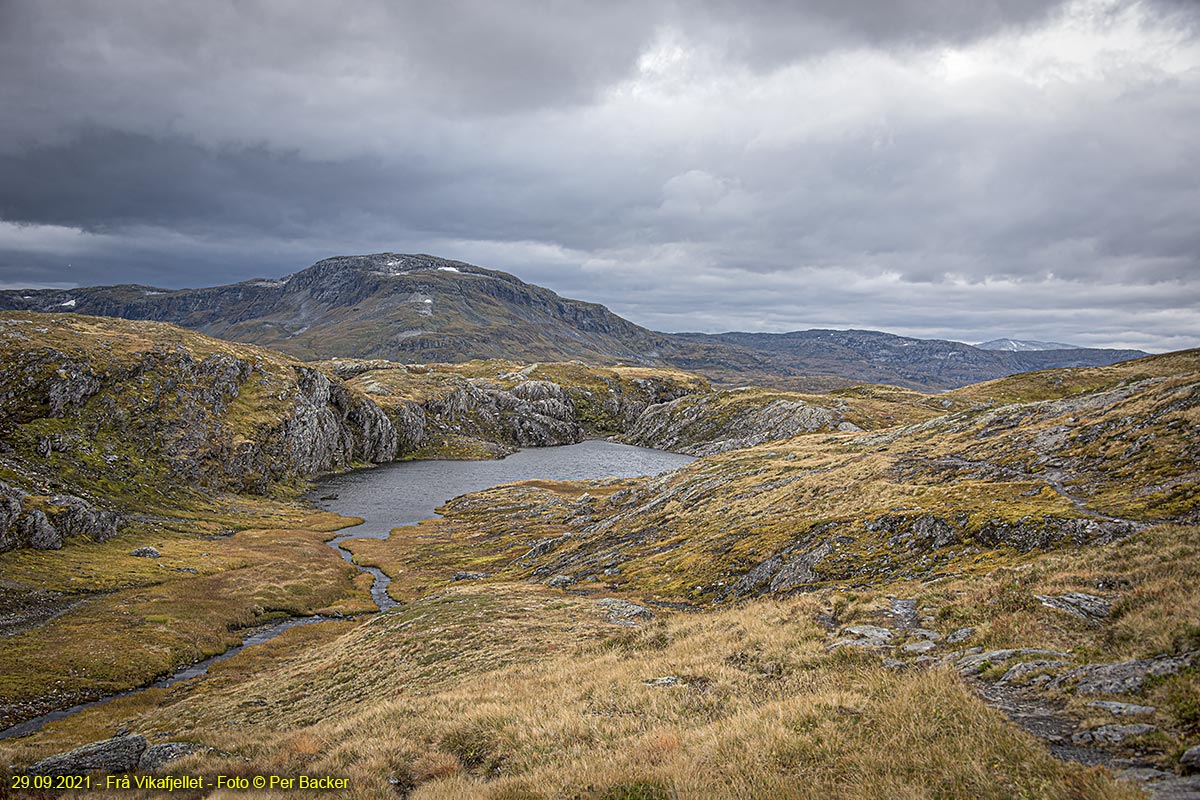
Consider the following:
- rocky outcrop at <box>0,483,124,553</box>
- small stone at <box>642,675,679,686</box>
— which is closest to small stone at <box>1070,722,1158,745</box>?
small stone at <box>642,675,679,686</box>

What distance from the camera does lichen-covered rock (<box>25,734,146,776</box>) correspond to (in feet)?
54.6

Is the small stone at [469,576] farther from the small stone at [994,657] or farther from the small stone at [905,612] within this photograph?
the small stone at [994,657]

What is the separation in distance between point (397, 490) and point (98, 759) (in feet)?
467

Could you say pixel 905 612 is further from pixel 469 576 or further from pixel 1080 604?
pixel 469 576

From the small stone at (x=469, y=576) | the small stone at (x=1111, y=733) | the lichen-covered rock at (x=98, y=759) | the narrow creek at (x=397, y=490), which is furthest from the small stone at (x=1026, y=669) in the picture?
the small stone at (x=469, y=576)

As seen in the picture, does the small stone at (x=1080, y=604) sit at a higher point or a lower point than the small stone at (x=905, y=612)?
higher

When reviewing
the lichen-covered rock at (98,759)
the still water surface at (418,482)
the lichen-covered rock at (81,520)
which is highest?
the lichen-covered rock at (98,759)

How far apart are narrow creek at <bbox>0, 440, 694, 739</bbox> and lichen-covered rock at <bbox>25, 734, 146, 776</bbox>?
3529cm

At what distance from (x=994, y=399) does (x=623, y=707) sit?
182914 mm

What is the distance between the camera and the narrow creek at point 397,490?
61031mm

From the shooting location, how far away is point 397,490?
504ft

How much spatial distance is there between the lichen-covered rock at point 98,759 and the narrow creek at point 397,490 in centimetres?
3529

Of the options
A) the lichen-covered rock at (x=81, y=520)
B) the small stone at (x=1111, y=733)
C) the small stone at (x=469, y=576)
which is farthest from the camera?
the lichen-covered rock at (x=81, y=520)

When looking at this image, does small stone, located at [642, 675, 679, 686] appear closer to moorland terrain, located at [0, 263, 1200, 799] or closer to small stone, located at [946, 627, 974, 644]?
moorland terrain, located at [0, 263, 1200, 799]
